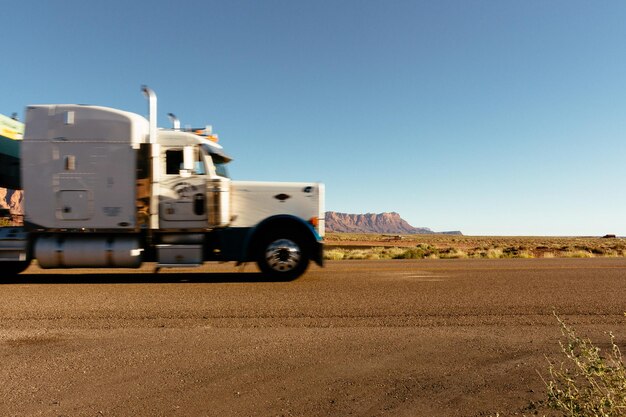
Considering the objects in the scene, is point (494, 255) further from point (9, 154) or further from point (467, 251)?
point (9, 154)

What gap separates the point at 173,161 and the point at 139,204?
Answer: 1.24 meters

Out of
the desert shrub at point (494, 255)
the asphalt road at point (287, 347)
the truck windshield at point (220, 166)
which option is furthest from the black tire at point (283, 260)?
the desert shrub at point (494, 255)

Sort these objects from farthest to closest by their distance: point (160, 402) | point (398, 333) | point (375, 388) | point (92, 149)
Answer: point (92, 149) < point (398, 333) < point (375, 388) < point (160, 402)

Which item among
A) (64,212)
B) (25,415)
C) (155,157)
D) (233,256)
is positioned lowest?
(25,415)

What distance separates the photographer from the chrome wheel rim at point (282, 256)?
29.0 feet

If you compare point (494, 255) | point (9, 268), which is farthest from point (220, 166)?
point (494, 255)

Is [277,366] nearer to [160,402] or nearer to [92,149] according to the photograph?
[160,402]

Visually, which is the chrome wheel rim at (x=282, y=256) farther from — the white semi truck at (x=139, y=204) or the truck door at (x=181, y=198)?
the truck door at (x=181, y=198)

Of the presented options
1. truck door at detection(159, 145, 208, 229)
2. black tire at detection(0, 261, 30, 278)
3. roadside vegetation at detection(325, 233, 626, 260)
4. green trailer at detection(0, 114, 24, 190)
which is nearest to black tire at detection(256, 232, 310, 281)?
truck door at detection(159, 145, 208, 229)

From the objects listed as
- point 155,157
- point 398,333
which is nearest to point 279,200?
point 155,157

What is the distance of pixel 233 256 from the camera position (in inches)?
357

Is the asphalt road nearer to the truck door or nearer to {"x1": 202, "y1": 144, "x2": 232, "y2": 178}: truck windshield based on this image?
the truck door

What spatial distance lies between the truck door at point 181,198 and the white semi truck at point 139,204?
0.08ft

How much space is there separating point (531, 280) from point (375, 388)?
716cm
